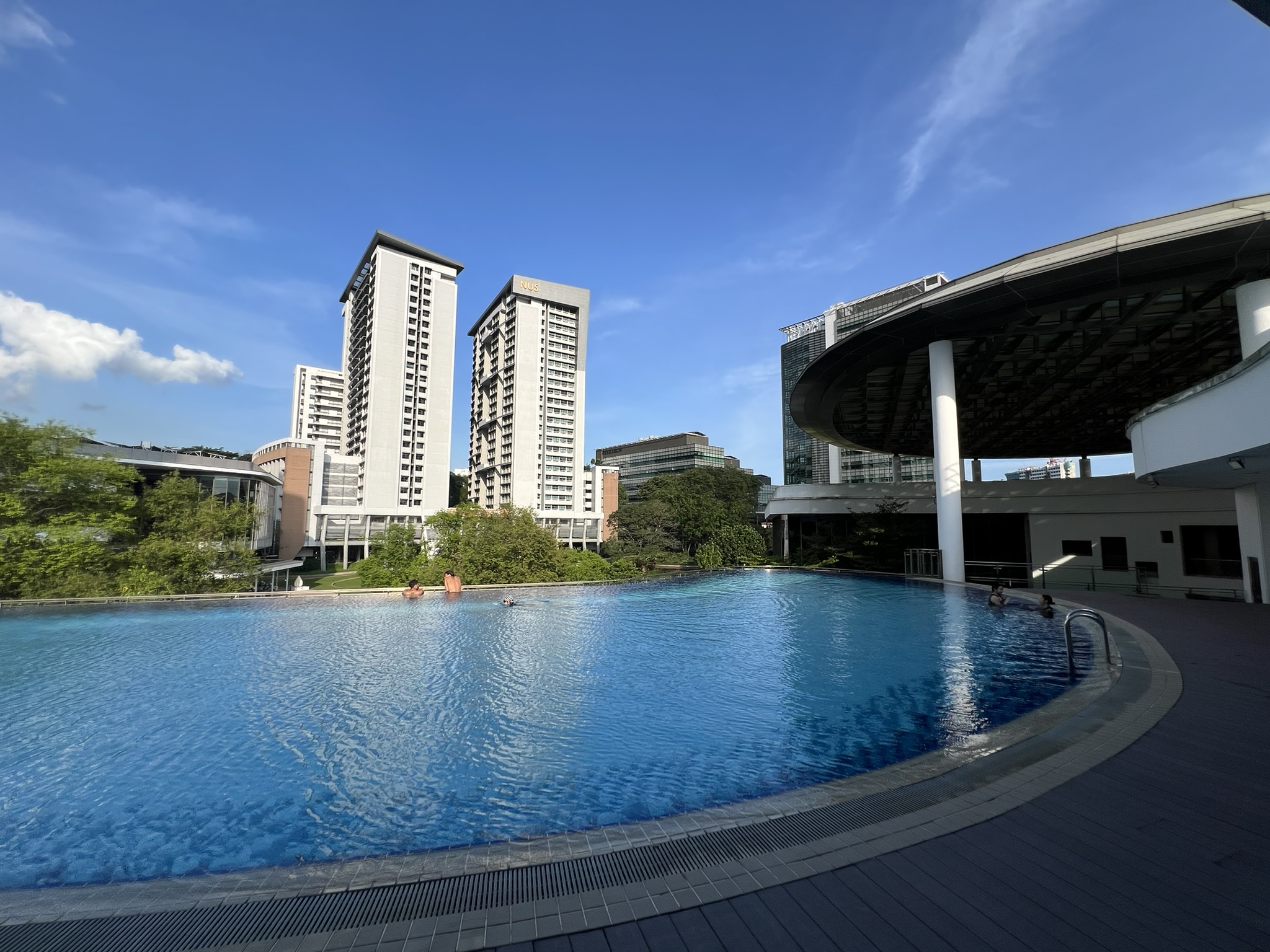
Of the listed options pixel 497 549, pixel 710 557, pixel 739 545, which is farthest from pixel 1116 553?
pixel 497 549

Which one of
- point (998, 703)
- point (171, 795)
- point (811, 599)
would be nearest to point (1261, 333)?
point (811, 599)

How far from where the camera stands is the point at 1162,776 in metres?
4.23

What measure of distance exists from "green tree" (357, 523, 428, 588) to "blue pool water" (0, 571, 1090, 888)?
8483mm

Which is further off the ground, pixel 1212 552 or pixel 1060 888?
pixel 1212 552

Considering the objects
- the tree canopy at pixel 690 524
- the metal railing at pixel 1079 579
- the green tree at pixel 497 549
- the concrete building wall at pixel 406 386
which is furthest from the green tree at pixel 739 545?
the concrete building wall at pixel 406 386

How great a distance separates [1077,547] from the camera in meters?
25.1

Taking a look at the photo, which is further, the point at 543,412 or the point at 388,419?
the point at 543,412

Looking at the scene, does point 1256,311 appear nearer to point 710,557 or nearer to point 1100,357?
point 1100,357

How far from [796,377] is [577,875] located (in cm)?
8093

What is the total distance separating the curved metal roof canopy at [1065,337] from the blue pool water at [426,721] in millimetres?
9973

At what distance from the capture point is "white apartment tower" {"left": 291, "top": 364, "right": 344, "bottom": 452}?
308 feet

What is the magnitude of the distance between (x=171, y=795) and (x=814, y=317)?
115 metres

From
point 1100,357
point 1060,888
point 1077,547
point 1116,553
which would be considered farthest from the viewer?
point 1077,547

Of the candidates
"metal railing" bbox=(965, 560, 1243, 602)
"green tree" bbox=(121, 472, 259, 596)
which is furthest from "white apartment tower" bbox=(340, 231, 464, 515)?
"metal railing" bbox=(965, 560, 1243, 602)
